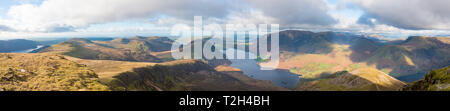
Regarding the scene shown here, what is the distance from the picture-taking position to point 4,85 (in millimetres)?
58312

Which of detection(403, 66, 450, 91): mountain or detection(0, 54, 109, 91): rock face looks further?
detection(0, 54, 109, 91): rock face

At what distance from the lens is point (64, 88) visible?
5956 centimetres

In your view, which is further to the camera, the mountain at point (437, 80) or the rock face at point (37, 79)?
the rock face at point (37, 79)

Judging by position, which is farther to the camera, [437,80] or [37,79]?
[37,79]

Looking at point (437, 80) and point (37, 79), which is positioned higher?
point (37, 79)
